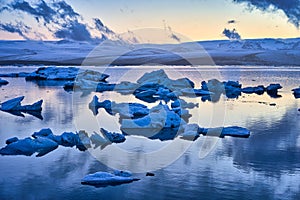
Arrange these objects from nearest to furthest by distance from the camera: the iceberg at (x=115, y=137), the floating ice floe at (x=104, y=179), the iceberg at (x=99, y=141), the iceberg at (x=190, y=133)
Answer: the floating ice floe at (x=104, y=179) → the iceberg at (x=99, y=141) → the iceberg at (x=115, y=137) → the iceberg at (x=190, y=133)

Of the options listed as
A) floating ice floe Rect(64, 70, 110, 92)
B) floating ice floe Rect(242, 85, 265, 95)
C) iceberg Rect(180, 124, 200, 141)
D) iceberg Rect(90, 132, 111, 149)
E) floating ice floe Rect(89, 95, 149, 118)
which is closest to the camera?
iceberg Rect(90, 132, 111, 149)

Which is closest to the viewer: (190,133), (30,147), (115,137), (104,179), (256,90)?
(104,179)

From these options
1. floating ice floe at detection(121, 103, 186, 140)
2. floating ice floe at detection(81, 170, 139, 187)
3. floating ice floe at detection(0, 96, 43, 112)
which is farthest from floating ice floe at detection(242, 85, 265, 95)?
floating ice floe at detection(81, 170, 139, 187)

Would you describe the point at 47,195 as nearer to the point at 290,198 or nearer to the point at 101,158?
the point at 101,158

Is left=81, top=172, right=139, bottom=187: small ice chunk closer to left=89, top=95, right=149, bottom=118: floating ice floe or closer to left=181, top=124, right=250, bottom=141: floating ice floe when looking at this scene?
left=181, top=124, right=250, bottom=141: floating ice floe

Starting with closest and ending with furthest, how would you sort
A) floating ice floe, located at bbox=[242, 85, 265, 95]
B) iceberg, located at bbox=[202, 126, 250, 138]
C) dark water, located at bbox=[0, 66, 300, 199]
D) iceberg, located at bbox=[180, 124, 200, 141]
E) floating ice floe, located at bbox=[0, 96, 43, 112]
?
dark water, located at bbox=[0, 66, 300, 199], iceberg, located at bbox=[180, 124, 200, 141], iceberg, located at bbox=[202, 126, 250, 138], floating ice floe, located at bbox=[0, 96, 43, 112], floating ice floe, located at bbox=[242, 85, 265, 95]

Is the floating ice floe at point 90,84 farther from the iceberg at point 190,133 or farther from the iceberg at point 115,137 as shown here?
the iceberg at point 115,137

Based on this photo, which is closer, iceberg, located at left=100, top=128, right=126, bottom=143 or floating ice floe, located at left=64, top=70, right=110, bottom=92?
iceberg, located at left=100, top=128, right=126, bottom=143

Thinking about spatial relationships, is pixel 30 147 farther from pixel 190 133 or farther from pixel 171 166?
pixel 190 133

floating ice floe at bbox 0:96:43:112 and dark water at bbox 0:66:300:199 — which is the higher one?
floating ice floe at bbox 0:96:43:112

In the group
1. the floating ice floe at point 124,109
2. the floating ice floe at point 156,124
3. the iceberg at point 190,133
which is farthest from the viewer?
the floating ice floe at point 124,109

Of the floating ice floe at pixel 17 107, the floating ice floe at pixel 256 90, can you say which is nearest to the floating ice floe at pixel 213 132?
the floating ice floe at pixel 17 107

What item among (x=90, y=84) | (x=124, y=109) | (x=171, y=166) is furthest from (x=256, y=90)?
(x=171, y=166)

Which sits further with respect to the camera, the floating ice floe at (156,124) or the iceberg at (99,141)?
the floating ice floe at (156,124)
